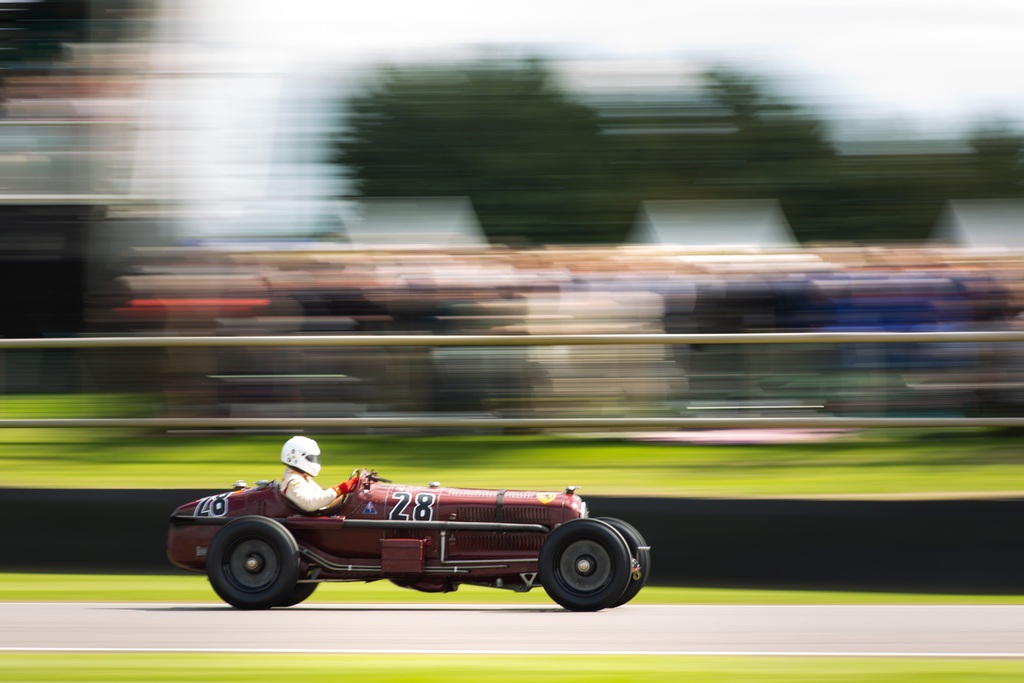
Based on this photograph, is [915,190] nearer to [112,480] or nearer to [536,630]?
[112,480]

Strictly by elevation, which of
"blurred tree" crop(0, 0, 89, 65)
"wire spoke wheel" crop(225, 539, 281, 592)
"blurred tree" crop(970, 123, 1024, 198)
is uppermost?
"blurred tree" crop(970, 123, 1024, 198)

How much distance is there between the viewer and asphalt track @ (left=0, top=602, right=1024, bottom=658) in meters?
5.24

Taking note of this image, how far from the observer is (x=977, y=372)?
345 inches

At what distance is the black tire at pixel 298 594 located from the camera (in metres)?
6.34

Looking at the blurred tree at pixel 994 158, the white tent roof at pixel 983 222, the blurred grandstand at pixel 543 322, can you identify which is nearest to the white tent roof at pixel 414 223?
the blurred grandstand at pixel 543 322

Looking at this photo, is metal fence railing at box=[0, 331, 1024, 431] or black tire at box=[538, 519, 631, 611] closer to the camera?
black tire at box=[538, 519, 631, 611]

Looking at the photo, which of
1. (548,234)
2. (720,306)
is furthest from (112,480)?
(548,234)

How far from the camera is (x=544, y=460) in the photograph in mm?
8930

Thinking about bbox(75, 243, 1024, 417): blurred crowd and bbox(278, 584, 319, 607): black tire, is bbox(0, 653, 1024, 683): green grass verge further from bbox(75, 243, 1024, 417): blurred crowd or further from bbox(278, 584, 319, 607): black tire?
bbox(75, 243, 1024, 417): blurred crowd

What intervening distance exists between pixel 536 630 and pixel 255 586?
131 cm

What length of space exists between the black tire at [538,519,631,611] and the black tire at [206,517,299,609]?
105cm

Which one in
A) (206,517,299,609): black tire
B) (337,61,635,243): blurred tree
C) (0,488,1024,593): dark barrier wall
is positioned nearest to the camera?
→ (206,517,299,609): black tire

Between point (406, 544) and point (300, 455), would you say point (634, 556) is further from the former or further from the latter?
point (300, 455)

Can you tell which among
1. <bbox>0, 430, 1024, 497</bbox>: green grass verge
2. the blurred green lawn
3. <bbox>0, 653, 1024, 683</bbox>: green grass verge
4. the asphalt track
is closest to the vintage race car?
the asphalt track
